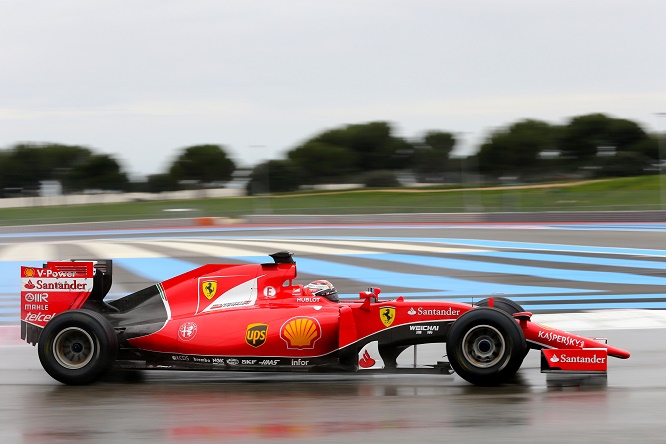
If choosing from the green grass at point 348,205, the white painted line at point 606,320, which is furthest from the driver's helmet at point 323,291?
the green grass at point 348,205

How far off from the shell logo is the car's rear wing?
173 cm

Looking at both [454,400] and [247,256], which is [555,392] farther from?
[247,256]

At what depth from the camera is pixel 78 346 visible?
681 cm

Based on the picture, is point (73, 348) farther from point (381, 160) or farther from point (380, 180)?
point (381, 160)

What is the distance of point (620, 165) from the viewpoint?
2400 inches

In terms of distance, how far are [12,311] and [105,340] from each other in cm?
585

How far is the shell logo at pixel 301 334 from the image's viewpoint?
6543 mm

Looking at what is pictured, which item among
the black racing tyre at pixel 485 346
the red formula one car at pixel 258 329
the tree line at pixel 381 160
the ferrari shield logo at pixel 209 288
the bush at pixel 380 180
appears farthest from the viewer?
the tree line at pixel 381 160

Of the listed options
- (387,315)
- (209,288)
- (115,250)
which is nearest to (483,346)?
(387,315)

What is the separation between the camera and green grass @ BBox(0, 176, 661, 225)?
1469 inches

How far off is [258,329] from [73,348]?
1.50 m

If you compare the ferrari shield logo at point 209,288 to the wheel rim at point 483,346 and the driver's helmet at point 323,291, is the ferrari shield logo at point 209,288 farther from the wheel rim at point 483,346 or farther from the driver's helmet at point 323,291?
the wheel rim at point 483,346

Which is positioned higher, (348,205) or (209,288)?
(348,205)

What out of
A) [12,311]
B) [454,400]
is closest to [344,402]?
[454,400]
